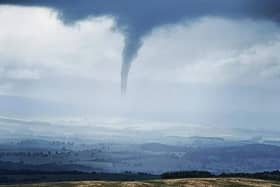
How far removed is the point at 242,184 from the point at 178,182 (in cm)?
2231

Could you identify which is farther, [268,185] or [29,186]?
[268,185]

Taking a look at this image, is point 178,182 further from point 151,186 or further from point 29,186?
point 29,186

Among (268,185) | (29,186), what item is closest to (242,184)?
(268,185)

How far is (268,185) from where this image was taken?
164625 millimetres

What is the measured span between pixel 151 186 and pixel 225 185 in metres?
24.6

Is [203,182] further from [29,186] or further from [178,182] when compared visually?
[29,186]

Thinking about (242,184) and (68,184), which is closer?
(68,184)

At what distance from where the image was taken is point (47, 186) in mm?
145250

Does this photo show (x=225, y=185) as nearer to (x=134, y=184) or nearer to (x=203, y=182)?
(x=203, y=182)

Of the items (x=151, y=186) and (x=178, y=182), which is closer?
(x=151, y=186)

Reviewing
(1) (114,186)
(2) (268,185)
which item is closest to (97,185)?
(1) (114,186)

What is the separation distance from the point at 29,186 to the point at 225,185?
6089 cm

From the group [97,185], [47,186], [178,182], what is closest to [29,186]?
[47,186]

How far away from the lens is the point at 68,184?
151125 millimetres
